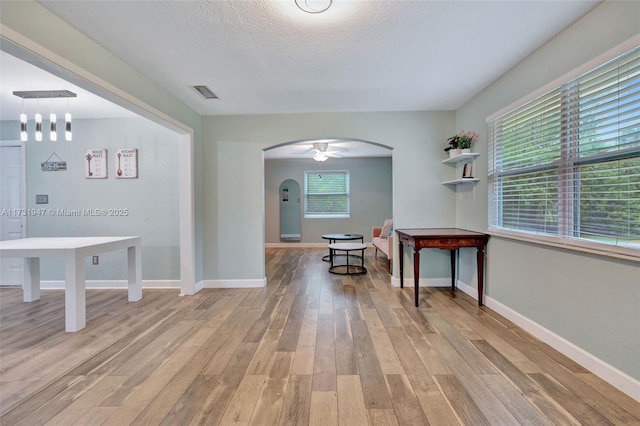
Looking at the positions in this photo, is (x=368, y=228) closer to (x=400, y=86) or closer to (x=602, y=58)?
(x=400, y=86)

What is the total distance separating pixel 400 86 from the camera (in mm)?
2996

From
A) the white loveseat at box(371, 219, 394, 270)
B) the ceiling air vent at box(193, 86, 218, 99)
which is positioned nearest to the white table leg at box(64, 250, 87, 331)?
the ceiling air vent at box(193, 86, 218, 99)

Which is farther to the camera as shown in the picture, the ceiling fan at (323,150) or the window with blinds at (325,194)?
the window with blinds at (325,194)

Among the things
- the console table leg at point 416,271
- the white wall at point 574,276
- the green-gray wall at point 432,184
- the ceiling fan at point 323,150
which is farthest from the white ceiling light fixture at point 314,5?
the ceiling fan at point 323,150

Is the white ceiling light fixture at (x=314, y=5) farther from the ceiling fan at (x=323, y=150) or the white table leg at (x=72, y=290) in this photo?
the ceiling fan at (x=323, y=150)

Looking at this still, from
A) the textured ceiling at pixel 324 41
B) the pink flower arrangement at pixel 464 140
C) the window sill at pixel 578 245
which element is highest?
the textured ceiling at pixel 324 41

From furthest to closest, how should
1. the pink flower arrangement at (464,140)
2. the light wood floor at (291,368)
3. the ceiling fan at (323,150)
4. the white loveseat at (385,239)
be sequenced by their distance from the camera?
the ceiling fan at (323,150)
the white loveseat at (385,239)
the pink flower arrangement at (464,140)
the light wood floor at (291,368)

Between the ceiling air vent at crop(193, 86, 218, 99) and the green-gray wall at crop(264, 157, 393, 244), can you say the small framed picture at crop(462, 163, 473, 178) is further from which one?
the green-gray wall at crop(264, 157, 393, 244)

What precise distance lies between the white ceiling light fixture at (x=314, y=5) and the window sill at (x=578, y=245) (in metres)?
2.28

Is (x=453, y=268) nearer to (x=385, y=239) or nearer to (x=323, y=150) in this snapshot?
(x=385, y=239)

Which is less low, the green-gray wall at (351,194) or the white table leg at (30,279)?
the green-gray wall at (351,194)

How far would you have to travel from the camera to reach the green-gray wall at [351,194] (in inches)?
304

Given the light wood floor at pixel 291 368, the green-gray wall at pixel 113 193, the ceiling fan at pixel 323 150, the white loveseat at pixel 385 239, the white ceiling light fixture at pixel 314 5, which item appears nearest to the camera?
the light wood floor at pixel 291 368

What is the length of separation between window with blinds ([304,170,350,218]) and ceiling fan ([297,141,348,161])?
791 mm
